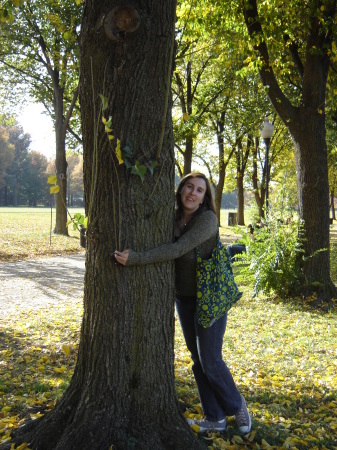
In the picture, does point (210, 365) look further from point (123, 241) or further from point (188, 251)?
point (123, 241)

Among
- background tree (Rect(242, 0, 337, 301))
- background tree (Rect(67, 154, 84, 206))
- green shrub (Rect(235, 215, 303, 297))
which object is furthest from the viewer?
background tree (Rect(67, 154, 84, 206))

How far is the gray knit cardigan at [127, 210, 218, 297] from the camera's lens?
2869mm

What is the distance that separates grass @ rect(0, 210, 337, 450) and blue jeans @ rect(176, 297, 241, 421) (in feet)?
0.58

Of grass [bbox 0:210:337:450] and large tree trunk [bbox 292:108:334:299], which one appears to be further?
large tree trunk [bbox 292:108:334:299]

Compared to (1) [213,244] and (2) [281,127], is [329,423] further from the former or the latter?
(2) [281,127]

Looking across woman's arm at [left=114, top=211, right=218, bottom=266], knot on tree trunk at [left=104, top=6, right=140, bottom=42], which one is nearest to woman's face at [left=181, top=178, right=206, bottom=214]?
woman's arm at [left=114, top=211, right=218, bottom=266]

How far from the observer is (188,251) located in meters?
3.08

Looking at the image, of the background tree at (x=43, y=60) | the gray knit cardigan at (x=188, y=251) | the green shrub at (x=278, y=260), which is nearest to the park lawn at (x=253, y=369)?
the green shrub at (x=278, y=260)

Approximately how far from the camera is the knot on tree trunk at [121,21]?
106 inches

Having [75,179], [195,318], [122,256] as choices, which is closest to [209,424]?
[195,318]

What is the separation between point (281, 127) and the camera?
27562mm

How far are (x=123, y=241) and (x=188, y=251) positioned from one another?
476mm

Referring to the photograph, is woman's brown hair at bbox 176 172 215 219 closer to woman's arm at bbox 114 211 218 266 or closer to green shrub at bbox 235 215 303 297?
woman's arm at bbox 114 211 218 266

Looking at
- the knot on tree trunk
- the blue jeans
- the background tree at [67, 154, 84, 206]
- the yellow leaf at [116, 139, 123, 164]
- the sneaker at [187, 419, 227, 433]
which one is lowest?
the sneaker at [187, 419, 227, 433]
